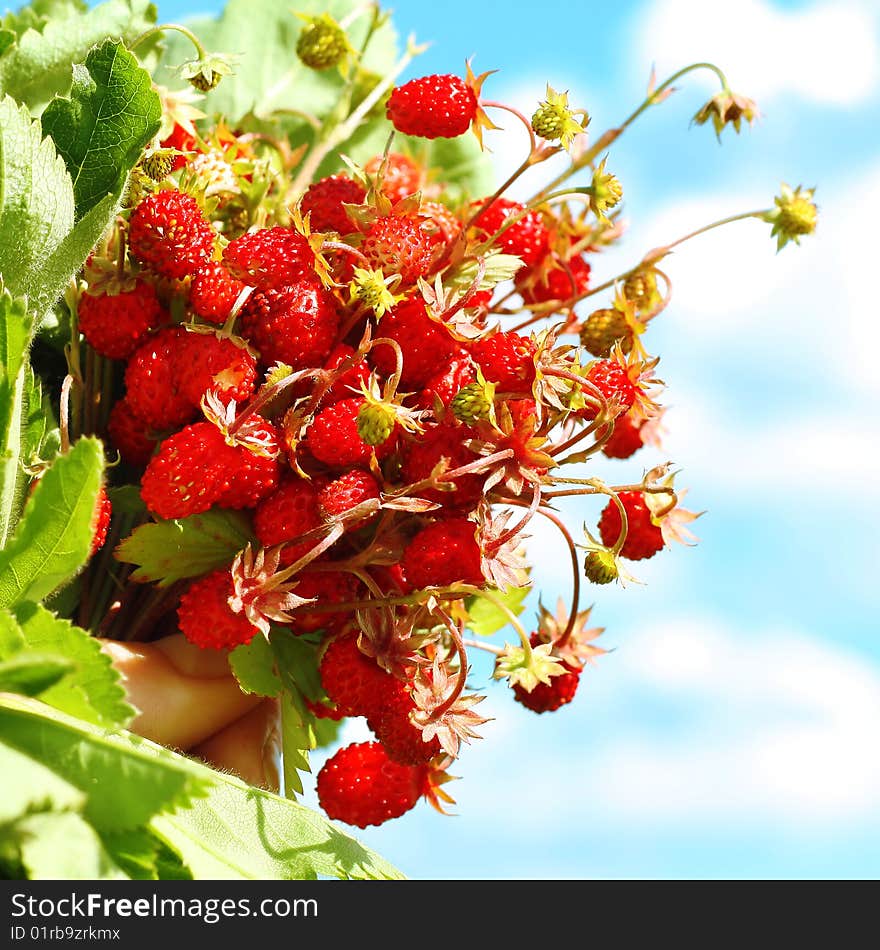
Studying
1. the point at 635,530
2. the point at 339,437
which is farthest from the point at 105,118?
the point at 635,530

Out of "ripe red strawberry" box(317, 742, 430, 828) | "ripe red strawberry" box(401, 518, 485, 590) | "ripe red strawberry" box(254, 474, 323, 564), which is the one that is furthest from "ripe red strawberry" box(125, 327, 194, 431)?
"ripe red strawberry" box(317, 742, 430, 828)

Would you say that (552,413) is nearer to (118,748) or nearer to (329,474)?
(329,474)

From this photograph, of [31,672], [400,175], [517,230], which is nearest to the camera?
[31,672]

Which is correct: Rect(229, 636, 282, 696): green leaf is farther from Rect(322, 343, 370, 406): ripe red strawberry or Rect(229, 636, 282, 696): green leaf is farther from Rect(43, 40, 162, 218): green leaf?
Rect(43, 40, 162, 218): green leaf

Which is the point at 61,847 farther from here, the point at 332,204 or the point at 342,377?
the point at 332,204
